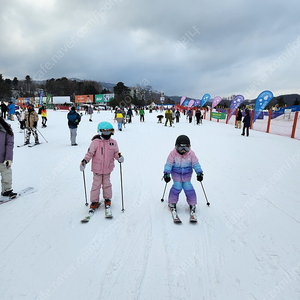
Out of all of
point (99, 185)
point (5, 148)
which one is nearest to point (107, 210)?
point (99, 185)

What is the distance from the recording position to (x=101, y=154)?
127 inches

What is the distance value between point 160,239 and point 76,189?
2492 millimetres

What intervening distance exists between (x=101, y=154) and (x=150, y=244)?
5.27ft

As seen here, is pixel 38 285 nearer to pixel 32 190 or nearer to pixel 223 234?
pixel 223 234

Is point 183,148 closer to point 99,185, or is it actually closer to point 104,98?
point 99,185

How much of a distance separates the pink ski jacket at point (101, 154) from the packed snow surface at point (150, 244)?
818 mm

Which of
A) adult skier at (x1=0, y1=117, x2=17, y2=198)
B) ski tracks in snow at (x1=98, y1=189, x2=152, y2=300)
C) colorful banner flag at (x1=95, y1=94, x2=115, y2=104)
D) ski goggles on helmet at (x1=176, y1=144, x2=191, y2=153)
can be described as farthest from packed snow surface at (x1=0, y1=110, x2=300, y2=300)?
colorful banner flag at (x1=95, y1=94, x2=115, y2=104)

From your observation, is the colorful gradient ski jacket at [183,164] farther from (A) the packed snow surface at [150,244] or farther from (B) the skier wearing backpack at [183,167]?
(A) the packed snow surface at [150,244]

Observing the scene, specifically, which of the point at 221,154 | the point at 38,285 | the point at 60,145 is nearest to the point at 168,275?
the point at 38,285

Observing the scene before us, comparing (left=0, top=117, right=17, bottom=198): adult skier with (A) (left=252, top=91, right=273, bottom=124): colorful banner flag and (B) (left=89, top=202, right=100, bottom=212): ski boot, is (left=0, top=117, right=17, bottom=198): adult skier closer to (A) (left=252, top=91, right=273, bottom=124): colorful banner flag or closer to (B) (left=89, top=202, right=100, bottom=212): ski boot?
(B) (left=89, top=202, right=100, bottom=212): ski boot

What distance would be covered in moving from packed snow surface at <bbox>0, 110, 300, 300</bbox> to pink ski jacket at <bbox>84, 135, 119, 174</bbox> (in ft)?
2.68

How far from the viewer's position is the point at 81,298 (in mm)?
1864

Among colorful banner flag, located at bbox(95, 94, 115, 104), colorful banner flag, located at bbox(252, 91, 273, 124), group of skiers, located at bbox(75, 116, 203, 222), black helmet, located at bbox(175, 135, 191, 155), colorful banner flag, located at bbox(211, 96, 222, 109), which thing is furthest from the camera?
colorful banner flag, located at bbox(95, 94, 115, 104)

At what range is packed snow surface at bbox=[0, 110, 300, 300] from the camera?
1.98 meters
